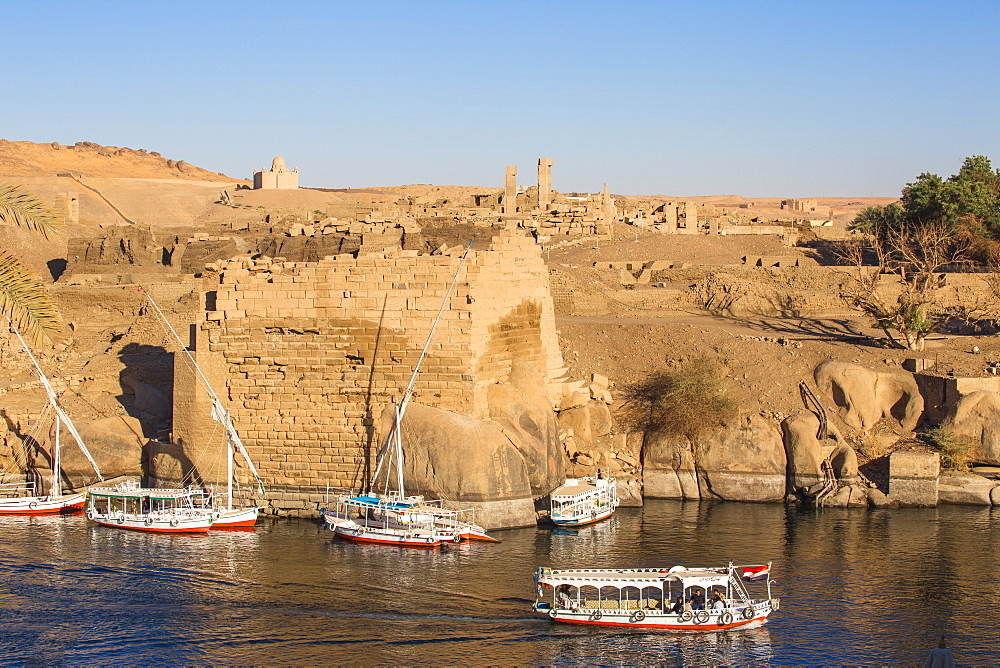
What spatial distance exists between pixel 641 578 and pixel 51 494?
11.7 meters

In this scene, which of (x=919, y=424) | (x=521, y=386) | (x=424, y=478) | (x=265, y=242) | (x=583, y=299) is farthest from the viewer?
(x=265, y=242)

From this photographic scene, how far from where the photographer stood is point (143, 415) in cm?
2327

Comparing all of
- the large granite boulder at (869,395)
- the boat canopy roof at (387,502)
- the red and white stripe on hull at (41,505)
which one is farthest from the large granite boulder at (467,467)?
the large granite boulder at (869,395)

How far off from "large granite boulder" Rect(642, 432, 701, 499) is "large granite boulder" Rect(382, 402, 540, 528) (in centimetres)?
333

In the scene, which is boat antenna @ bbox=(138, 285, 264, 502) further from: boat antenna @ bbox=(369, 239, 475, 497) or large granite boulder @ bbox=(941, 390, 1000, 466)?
large granite boulder @ bbox=(941, 390, 1000, 466)

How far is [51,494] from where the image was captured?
20938mm

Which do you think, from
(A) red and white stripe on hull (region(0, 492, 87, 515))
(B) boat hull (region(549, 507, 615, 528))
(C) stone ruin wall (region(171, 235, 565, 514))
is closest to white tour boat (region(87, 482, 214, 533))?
(A) red and white stripe on hull (region(0, 492, 87, 515))

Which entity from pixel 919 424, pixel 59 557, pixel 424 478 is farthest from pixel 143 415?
pixel 919 424

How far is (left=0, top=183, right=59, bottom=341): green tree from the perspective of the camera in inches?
486

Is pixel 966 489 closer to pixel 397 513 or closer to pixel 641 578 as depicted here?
pixel 641 578

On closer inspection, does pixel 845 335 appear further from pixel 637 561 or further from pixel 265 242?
pixel 265 242

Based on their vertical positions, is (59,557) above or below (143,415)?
below

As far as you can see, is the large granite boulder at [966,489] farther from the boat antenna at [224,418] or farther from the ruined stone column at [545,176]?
the ruined stone column at [545,176]

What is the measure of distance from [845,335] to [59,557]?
18196mm
